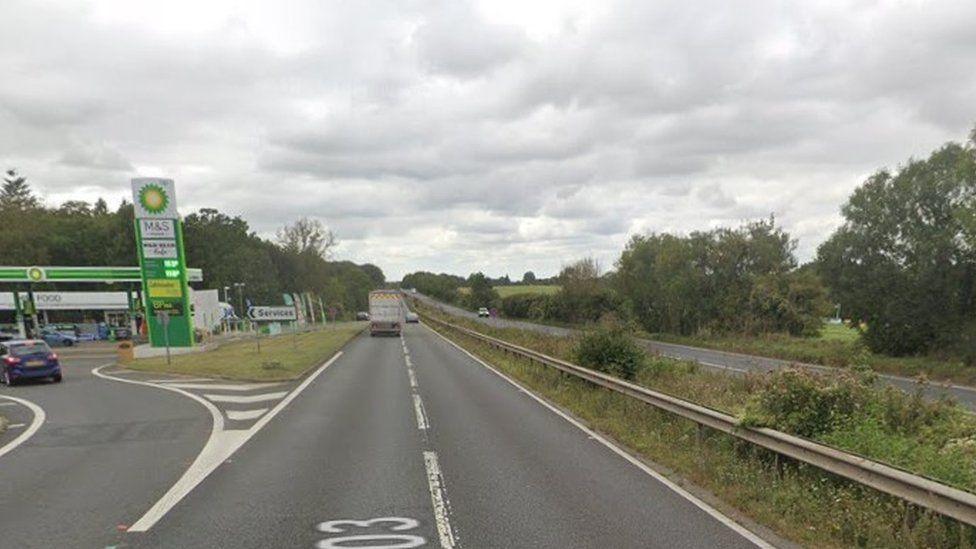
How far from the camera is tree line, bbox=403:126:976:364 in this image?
27453mm

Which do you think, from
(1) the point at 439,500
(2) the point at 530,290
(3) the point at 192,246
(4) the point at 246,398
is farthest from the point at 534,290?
(1) the point at 439,500

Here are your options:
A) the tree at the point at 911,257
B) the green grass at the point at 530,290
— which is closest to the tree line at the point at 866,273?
the tree at the point at 911,257

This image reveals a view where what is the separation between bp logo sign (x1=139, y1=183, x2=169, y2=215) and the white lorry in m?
19.5

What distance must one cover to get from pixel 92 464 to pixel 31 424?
5746 millimetres

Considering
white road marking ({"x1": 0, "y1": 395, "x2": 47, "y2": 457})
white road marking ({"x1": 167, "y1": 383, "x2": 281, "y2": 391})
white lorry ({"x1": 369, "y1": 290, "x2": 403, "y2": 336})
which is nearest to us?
white road marking ({"x1": 0, "y1": 395, "x2": 47, "y2": 457})

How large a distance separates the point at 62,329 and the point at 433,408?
5800 cm

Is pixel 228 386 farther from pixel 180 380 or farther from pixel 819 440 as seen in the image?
pixel 819 440

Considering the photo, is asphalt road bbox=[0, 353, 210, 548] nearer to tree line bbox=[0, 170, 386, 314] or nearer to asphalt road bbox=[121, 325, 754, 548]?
asphalt road bbox=[121, 325, 754, 548]

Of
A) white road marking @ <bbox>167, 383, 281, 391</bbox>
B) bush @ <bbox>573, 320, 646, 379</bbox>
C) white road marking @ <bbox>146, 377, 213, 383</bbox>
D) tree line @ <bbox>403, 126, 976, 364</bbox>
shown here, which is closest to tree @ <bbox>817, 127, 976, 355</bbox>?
tree line @ <bbox>403, 126, 976, 364</bbox>

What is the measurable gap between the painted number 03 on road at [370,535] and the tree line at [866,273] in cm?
2411

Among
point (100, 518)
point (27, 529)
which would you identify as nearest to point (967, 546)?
point (100, 518)

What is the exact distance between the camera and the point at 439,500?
761cm

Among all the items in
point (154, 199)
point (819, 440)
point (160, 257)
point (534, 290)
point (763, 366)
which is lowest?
point (763, 366)

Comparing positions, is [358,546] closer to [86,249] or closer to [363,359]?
[363,359]
